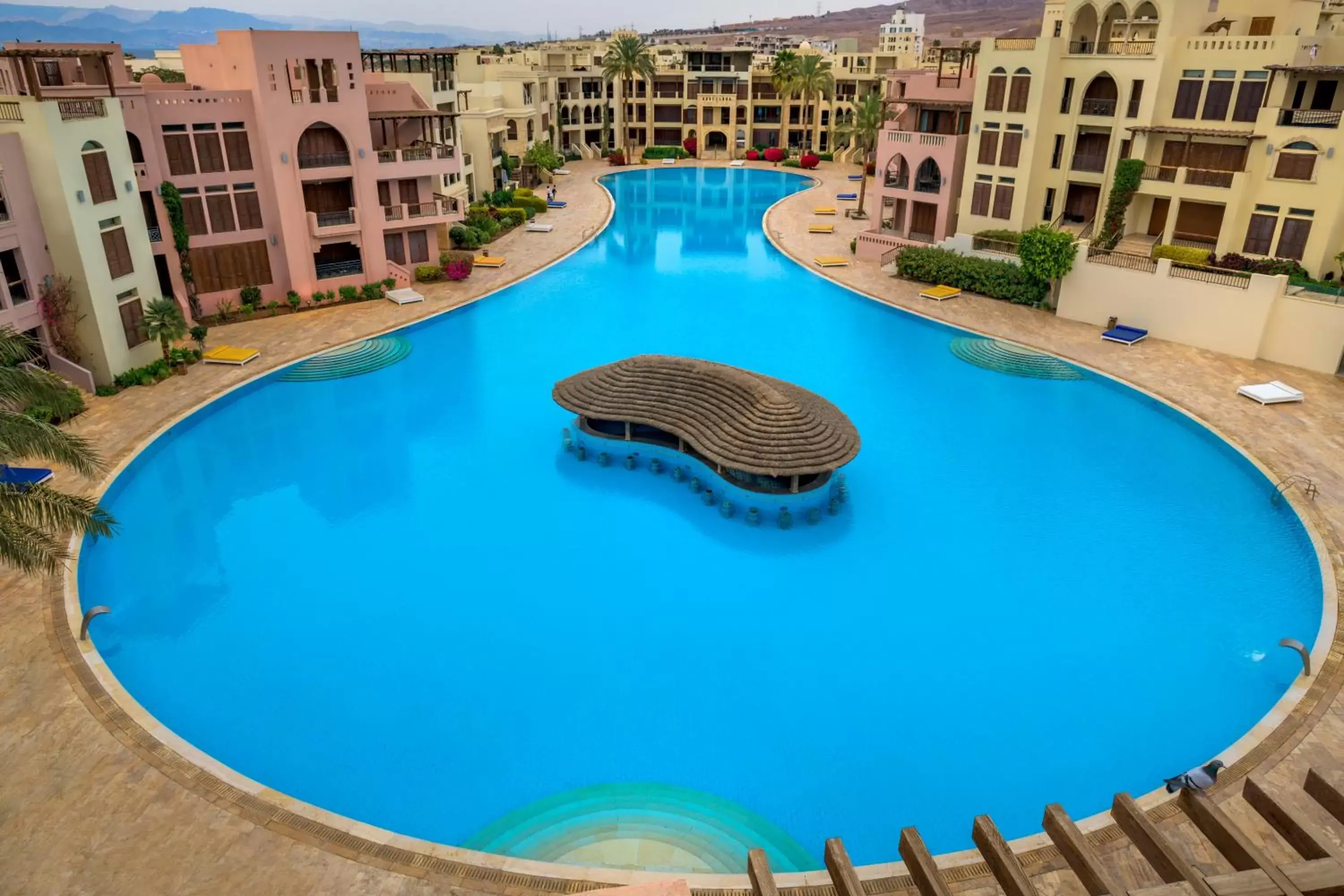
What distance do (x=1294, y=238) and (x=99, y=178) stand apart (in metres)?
45.4

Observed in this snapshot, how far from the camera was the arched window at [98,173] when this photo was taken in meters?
29.7

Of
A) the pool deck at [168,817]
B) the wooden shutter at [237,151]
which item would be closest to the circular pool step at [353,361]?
the pool deck at [168,817]

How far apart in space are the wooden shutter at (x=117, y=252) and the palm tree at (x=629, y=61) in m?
57.4

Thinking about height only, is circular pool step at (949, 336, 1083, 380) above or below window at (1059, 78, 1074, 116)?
below

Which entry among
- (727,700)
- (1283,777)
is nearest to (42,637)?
(727,700)

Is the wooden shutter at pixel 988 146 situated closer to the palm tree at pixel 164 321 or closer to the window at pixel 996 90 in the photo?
the window at pixel 996 90

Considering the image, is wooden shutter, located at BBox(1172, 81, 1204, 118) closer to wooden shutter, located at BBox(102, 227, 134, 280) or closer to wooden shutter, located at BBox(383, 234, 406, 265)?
wooden shutter, located at BBox(383, 234, 406, 265)

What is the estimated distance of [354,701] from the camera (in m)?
18.0

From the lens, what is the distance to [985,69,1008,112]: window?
42.5 meters

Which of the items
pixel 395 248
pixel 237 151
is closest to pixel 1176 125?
pixel 395 248

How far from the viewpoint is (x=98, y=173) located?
3017 cm

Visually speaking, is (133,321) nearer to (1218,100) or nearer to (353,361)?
(353,361)

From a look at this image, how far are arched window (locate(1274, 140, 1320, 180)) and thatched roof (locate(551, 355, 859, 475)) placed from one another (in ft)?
79.9

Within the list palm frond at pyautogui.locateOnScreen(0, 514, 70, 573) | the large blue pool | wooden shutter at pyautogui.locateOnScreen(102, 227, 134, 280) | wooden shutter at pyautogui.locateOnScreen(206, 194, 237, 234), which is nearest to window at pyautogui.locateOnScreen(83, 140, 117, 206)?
wooden shutter at pyautogui.locateOnScreen(102, 227, 134, 280)
